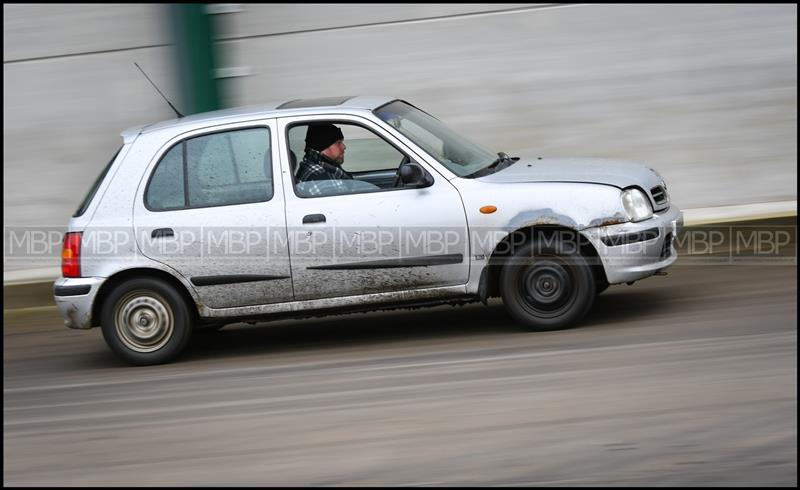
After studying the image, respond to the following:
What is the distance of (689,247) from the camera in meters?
9.27

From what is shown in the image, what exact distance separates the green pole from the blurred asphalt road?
11.0ft

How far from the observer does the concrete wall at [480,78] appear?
1049 cm

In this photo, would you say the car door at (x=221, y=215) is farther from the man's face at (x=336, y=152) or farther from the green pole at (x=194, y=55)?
the green pole at (x=194, y=55)

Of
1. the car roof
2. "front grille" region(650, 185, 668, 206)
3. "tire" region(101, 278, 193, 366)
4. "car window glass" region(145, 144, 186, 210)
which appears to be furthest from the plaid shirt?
"front grille" region(650, 185, 668, 206)

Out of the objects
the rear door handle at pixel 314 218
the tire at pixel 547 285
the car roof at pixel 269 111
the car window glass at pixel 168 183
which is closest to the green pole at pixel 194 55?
the car roof at pixel 269 111

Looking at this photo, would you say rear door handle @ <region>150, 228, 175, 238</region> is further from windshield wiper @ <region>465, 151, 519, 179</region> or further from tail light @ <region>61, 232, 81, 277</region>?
windshield wiper @ <region>465, 151, 519, 179</region>

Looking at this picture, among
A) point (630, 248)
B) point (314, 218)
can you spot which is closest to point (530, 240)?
point (630, 248)

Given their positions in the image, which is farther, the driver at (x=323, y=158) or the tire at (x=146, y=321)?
the tire at (x=146, y=321)

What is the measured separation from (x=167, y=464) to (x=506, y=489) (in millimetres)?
1754

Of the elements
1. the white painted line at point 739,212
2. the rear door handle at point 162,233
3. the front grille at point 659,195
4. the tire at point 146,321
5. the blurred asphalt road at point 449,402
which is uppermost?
the front grille at point 659,195

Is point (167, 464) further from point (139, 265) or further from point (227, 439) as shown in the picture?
point (139, 265)

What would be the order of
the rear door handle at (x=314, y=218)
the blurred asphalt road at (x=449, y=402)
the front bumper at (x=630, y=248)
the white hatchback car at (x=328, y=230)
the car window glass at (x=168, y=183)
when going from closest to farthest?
the blurred asphalt road at (x=449, y=402) → the front bumper at (x=630, y=248) → the white hatchback car at (x=328, y=230) → the rear door handle at (x=314, y=218) → the car window glass at (x=168, y=183)

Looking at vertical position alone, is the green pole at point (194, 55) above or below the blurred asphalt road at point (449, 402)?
above

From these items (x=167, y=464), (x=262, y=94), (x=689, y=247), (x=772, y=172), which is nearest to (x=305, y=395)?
(x=167, y=464)
